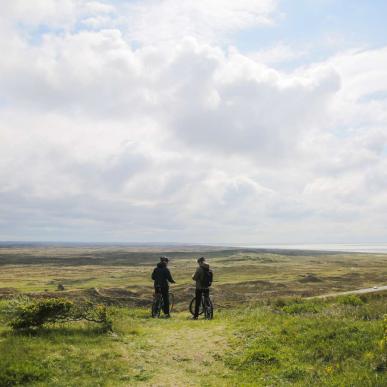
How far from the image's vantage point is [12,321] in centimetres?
1407

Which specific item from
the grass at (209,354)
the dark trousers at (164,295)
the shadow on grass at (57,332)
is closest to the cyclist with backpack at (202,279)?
the dark trousers at (164,295)

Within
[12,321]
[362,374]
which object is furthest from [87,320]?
[362,374]

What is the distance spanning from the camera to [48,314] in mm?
14344

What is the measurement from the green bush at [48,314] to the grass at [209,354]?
13.0 inches

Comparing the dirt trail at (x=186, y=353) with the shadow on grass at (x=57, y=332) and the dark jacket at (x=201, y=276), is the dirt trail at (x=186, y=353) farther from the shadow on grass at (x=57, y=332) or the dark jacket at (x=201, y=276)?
the dark jacket at (x=201, y=276)

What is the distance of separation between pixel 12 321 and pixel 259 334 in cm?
891

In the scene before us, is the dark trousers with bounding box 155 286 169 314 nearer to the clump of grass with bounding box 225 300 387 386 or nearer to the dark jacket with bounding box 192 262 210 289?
the dark jacket with bounding box 192 262 210 289

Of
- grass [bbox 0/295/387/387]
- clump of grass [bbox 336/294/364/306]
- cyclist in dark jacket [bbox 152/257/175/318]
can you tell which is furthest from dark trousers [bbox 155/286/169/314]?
clump of grass [bbox 336/294/364/306]

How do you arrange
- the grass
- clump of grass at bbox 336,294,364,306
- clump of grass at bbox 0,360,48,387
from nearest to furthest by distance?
clump of grass at bbox 0,360,48,387 → the grass → clump of grass at bbox 336,294,364,306

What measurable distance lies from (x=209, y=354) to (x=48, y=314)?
19.9 feet

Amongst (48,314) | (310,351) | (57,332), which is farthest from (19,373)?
(310,351)

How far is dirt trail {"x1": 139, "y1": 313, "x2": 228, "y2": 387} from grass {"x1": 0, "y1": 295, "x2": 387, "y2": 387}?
3 cm

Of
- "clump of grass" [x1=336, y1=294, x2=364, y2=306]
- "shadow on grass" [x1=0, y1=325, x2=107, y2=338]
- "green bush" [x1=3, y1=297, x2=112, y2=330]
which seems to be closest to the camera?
"shadow on grass" [x1=0, y1=325, x2=107, y2=338]

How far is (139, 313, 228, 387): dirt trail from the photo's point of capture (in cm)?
1075
